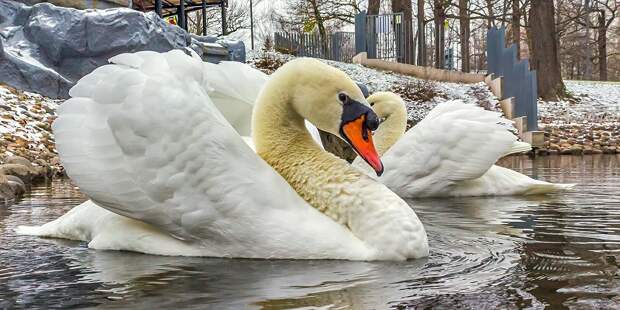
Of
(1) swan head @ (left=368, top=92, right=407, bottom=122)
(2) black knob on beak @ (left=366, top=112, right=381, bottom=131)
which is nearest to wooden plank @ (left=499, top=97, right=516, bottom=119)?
(1) swan head @ (left=368, top=92, right=407, bottom=122)

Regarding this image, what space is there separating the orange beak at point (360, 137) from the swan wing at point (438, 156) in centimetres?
314

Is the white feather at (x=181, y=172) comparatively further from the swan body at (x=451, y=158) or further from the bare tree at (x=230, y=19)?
the bare tree at (x=230, y=19)

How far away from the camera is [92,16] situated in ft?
54.0

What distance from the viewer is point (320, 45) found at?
29531 millimetres

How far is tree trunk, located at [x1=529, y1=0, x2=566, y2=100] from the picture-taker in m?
23.9

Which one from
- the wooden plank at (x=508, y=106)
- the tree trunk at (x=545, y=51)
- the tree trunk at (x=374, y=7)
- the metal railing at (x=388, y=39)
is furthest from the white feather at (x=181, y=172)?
the tree trunk at (x=374, y=7)

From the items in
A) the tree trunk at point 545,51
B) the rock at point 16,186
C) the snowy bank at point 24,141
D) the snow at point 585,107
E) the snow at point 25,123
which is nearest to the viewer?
the rock at point 16,186

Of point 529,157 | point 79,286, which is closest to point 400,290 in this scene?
point 79,286

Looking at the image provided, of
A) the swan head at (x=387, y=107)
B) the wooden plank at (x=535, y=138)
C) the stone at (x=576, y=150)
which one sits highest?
the swan head at (x=387, y=107)

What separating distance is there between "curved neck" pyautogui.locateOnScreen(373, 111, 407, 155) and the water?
110 inches

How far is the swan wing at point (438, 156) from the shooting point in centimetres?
715

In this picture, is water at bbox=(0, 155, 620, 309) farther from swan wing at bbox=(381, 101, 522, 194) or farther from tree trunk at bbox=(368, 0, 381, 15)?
tree trunk at bbox=(368, 0, 381, 15)

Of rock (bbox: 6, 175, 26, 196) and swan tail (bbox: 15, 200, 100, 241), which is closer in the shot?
swan tail (bbox: 15, 200, 100, 241)

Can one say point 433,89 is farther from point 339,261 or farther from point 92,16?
point 339,261
